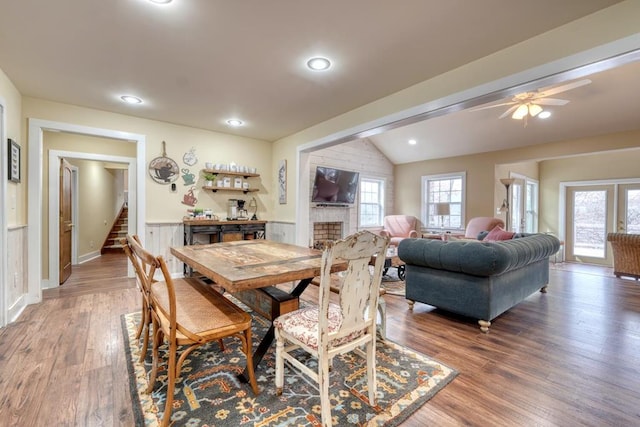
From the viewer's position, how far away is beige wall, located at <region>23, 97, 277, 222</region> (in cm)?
369

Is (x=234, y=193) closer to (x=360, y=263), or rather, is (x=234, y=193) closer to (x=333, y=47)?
(x=333, y=47)

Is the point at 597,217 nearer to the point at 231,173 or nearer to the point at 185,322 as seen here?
the point at 231,173

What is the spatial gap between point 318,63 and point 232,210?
10.3ft

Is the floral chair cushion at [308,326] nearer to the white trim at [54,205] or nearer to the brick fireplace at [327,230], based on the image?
the white trim at [54,205]

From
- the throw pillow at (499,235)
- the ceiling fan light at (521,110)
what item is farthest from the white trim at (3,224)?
the ceiling fan light at (521,110)

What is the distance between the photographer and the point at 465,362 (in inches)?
85.0

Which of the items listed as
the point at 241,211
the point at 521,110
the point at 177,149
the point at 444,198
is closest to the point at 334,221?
the point at 241,211

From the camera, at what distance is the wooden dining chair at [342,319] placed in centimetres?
142

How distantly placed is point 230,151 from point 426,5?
156 inches

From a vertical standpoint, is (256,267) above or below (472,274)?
above

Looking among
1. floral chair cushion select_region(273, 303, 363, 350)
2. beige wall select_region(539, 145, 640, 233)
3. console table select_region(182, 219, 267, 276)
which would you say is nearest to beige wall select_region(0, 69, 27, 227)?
console table select_region(182, 219, 267, 276)

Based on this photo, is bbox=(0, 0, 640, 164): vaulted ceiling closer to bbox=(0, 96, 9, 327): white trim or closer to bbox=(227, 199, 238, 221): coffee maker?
bbox=(0, 96, 9, 327): white trim

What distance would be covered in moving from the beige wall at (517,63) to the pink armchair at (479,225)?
12.2ft

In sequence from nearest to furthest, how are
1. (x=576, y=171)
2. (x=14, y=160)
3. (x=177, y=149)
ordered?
(x=14, y=160) → (x=177, y=149) → (x=576, y=171)
